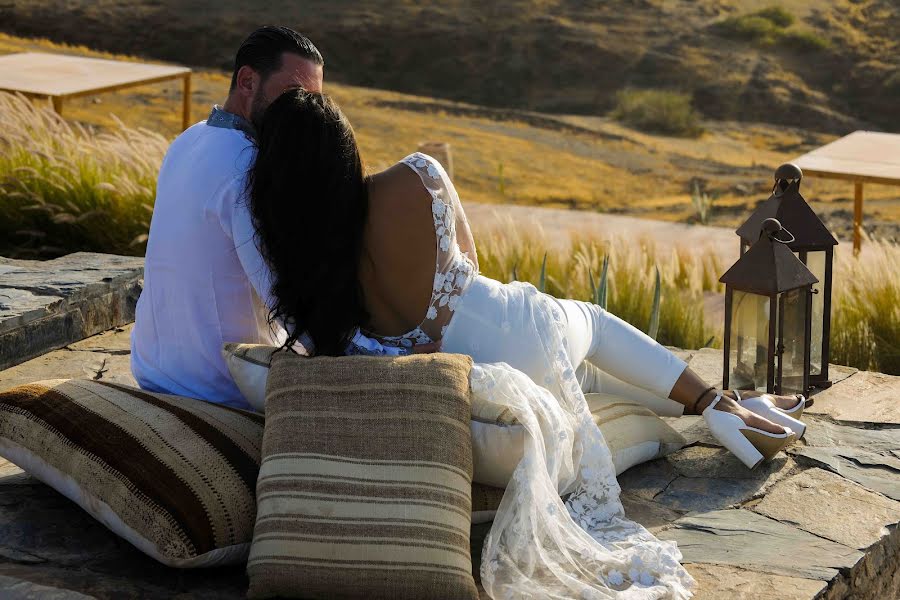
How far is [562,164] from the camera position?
51.0 ft

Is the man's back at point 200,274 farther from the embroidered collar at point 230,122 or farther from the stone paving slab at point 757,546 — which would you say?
the stone paving slab at point 757,546

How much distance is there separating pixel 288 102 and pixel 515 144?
44.9 feet

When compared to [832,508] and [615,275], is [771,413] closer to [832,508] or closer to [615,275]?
[832,508]

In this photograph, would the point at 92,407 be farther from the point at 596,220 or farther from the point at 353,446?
the point at 596,220

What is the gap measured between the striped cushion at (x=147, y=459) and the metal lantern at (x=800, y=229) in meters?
1.68

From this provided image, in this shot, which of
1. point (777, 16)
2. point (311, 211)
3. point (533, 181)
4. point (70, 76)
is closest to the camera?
point (311, 211)

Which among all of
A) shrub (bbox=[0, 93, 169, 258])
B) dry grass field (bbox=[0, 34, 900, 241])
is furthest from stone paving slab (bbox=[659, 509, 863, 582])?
dry grass field (bbox=[0, 34, 900, 241])

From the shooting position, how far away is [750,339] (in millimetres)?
3484

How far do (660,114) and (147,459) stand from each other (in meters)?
16.7

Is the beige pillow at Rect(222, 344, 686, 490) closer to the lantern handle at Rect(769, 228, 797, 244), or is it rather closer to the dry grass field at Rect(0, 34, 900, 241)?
the lantern handle at Rect(769, 228, 797, 244)

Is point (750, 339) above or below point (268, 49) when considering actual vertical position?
below

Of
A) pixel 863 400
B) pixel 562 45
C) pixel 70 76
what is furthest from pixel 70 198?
pixel 562 45

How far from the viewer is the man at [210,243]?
2834 mm

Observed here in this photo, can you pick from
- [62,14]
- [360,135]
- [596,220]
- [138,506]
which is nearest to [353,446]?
[138,506]
